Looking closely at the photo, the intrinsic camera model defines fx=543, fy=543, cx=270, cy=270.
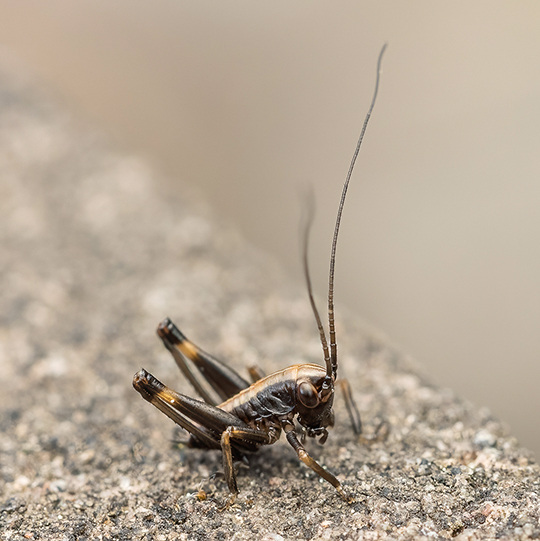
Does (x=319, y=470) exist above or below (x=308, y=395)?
below

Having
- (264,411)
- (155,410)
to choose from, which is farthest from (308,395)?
(155,410)

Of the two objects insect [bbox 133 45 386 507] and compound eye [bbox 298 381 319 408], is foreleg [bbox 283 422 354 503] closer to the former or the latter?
insect [bbox 133 45 386 507]

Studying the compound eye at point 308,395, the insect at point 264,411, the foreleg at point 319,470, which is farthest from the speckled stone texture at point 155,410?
the compound eye at point 308,395

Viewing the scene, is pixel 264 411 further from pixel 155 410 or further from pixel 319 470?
pixel 155 410

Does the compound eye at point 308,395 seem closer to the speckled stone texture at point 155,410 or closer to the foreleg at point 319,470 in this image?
the foreleg at point 319,470

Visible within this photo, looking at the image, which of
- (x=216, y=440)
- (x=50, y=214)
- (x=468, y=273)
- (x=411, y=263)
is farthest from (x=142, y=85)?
(x=216, y=440)
